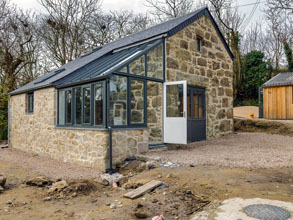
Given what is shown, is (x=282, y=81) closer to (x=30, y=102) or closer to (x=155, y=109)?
(x=155, y=109)

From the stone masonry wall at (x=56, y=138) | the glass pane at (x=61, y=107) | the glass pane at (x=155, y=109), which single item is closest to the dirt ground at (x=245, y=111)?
the glass pane at (x=155, y=109)

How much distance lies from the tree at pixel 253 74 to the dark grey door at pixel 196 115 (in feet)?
43.2

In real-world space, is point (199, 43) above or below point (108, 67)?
above

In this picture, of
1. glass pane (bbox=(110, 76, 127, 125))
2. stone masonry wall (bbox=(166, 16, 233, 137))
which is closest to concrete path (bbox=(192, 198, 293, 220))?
glass pane (bbox=(110, 76, 127, 125))

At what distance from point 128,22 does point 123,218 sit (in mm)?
18931

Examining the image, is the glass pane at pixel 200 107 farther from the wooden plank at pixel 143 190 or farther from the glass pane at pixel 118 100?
the wooden plank at pixel 143 190

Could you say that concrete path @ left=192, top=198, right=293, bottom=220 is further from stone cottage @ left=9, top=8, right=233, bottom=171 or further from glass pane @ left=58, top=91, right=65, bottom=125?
glass pane @ left=58, top=91, right=65, bottom=125

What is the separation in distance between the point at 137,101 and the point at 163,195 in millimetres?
3633

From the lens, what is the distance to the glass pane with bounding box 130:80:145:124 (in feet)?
23.5

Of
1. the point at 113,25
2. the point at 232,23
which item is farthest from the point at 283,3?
the point at 113,25

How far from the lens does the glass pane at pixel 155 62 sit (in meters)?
7.85

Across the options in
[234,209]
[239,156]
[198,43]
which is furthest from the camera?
[198,43]

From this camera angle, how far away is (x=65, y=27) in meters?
17.6

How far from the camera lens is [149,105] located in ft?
28.3
